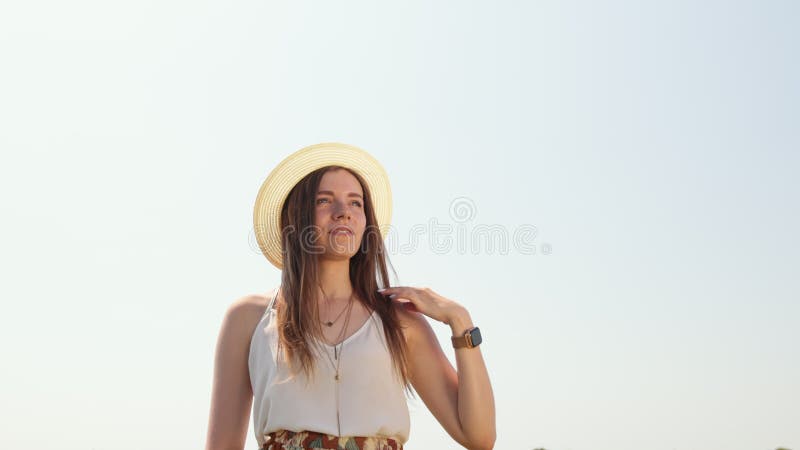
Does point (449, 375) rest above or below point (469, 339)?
below

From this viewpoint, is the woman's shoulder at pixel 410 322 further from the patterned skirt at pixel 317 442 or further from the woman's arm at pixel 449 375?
the patterned skirt at pixel 317 442

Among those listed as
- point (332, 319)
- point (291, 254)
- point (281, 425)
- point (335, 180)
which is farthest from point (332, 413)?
point (335, 180)

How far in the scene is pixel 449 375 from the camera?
16.8 ft

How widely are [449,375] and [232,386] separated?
1.21m

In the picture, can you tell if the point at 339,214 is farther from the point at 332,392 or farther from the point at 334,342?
the point at 332,392

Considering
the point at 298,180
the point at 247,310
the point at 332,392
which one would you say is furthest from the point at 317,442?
the point at 298,180

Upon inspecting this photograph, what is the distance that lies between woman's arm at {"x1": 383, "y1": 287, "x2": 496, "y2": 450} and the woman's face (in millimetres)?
394

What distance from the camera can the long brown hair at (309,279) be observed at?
4816mm

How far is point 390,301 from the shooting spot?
5.20 meters

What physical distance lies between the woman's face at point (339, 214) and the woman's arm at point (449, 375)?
39cm

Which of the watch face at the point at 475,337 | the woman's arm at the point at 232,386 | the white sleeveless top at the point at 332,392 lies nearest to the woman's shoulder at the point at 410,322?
the white sleeveless top at the point at 332,392

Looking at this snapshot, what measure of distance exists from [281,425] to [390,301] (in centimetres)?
102

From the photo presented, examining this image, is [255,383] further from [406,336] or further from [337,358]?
[406,336]

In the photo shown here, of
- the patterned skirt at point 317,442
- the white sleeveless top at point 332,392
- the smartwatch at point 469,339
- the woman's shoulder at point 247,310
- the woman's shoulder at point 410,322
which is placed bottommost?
the patterned skirt at point 317,442
